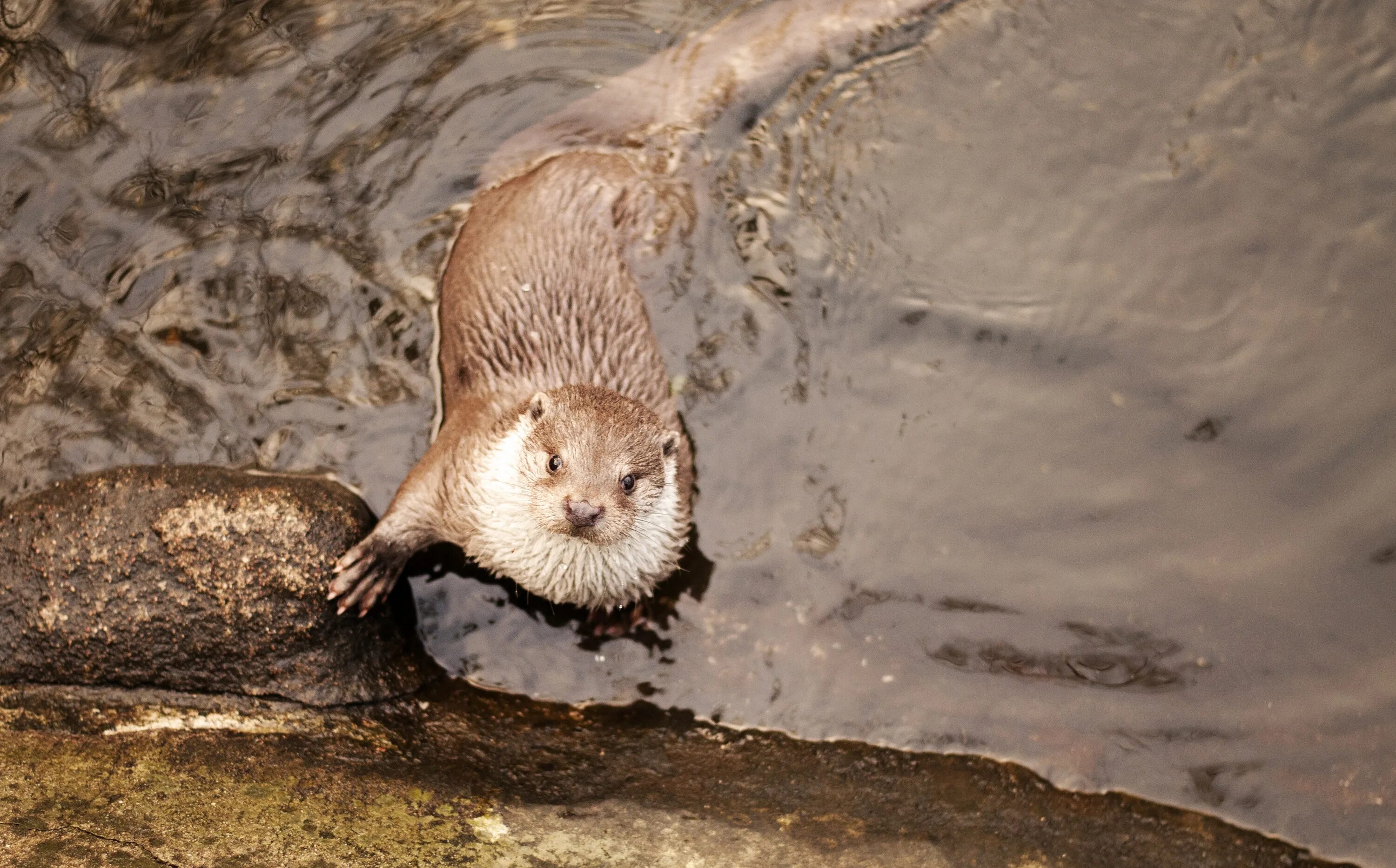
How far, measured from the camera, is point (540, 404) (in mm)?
3006

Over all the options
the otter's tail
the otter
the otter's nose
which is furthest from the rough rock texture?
the otter's tail

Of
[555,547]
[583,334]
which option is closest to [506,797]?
[555,547]

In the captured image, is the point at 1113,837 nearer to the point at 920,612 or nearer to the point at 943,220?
the point at 920,612

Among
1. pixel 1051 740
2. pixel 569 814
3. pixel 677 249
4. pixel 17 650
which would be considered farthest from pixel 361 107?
pixel 1051 740

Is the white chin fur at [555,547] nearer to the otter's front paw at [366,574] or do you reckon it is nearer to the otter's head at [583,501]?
the otter's head at [583,501]

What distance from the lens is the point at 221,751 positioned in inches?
112

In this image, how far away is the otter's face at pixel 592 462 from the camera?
2.89 metres

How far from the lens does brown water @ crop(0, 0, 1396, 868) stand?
344 cm

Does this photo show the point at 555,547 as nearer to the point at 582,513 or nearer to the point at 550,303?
the point at 582,513

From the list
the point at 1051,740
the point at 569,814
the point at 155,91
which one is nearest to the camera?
→ the point at 569,814

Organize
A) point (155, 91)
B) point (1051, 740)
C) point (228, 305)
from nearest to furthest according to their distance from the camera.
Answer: point (1051, 740), point (228, 305), point (155, 91)

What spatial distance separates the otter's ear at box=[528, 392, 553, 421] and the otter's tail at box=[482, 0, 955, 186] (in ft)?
3.77

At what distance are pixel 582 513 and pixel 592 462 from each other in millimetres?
175

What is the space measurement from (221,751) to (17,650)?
646 millimetres
